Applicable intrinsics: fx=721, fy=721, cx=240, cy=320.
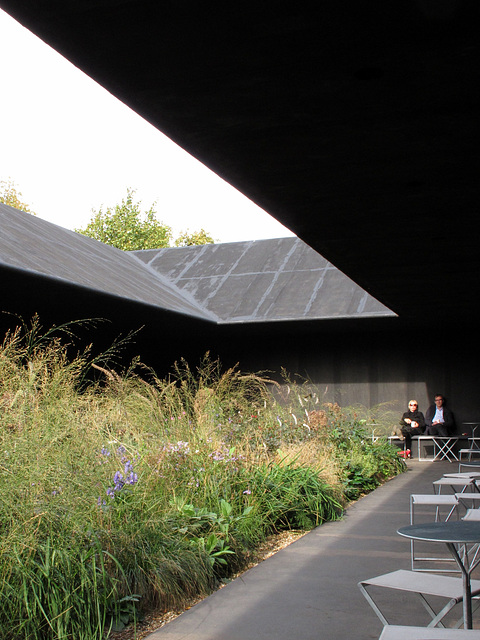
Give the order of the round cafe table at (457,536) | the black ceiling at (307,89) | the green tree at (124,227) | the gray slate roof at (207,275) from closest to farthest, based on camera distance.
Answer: the black ceiling at (307,89)
the round cafe table at (457,536)
the gray slate roof at (207,275)
the green tree at (124,227)

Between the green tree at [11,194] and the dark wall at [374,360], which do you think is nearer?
the dark wall at [374,360]

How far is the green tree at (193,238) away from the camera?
47781 millimetres

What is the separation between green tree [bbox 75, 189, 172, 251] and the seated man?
29882mm

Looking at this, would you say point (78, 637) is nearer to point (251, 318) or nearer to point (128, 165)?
point (251, 318)

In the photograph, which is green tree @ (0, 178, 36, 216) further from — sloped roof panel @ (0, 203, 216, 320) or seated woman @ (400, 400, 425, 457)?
seated woman @ (400, 400, 425, 457)

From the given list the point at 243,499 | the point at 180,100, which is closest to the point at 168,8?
the point at 180,100

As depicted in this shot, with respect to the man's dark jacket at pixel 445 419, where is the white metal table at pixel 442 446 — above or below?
below

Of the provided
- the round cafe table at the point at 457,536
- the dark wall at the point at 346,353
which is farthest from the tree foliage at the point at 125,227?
the round cafe table at the point at 457,536

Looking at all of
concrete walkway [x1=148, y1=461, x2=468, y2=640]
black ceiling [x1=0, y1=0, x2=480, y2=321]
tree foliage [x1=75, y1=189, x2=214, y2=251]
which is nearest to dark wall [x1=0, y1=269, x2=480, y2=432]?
concrete walkway [x1=148, y1=461, x2=468, y2=640]

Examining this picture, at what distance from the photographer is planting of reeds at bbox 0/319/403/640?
3555 mm

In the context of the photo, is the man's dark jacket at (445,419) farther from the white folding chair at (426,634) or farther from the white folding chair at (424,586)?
the white folding chair at (426,634)

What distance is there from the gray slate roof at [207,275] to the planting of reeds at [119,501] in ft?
11.3

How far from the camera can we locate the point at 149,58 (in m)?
3.06

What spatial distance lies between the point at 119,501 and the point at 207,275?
12014 mm
